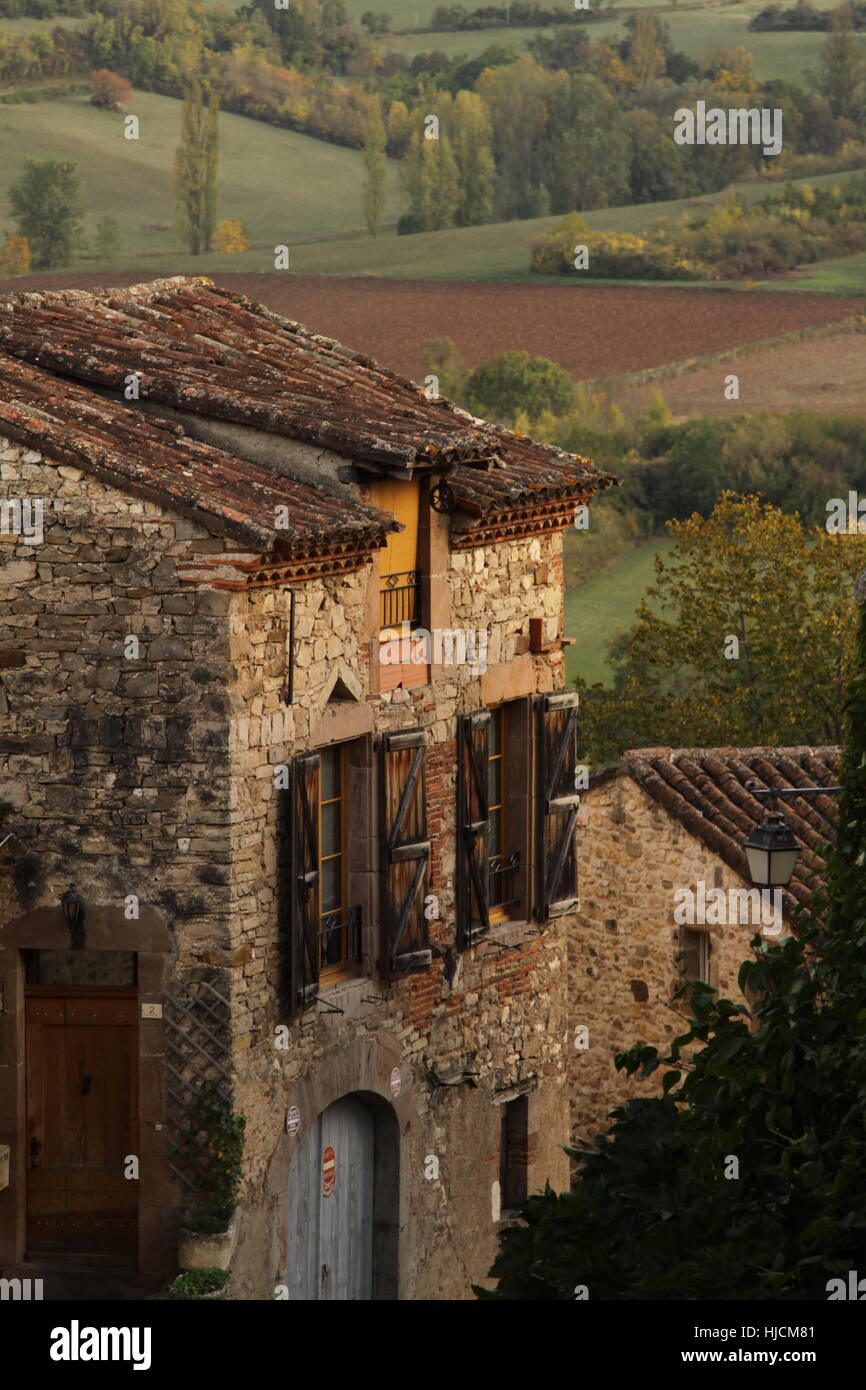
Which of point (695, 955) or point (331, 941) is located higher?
point (695, 955)

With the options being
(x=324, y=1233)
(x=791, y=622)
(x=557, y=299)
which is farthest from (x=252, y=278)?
(x=324, y=1233)

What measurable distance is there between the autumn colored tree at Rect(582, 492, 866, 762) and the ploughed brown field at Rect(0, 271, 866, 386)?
28.2m

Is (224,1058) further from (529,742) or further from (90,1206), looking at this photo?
(529,742)

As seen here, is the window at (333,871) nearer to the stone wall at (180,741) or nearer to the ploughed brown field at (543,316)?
the stone wall at (180,741)

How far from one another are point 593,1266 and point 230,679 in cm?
584

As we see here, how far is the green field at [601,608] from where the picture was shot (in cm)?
5103

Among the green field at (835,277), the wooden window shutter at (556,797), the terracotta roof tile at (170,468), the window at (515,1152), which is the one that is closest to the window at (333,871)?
the terracotta roof tile at (170,468)

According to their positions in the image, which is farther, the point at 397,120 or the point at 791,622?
the point at 397,120

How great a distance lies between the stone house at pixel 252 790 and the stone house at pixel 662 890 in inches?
143

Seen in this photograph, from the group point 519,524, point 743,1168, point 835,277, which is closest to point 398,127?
point 835,277

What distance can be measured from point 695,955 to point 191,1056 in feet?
26.6

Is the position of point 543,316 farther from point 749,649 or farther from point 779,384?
point 749,649

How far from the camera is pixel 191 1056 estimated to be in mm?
17391

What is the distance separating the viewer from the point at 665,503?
2213 inches
